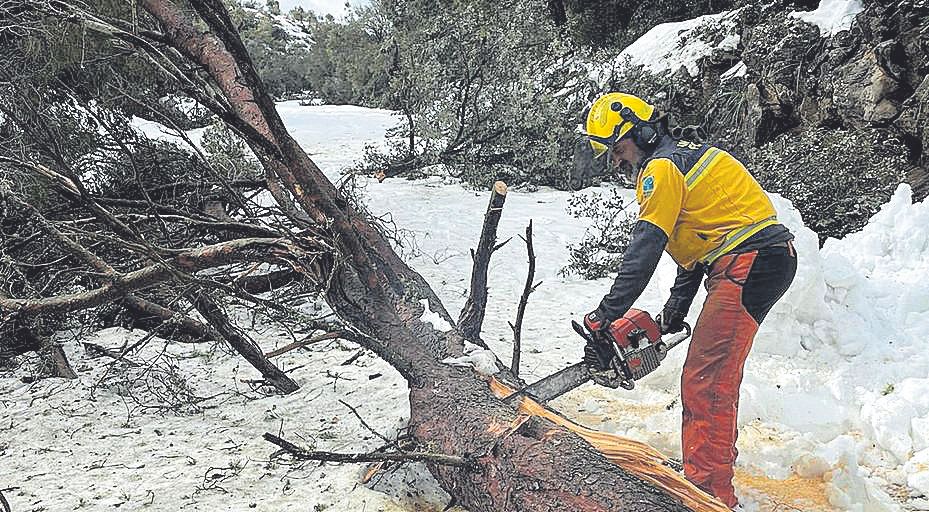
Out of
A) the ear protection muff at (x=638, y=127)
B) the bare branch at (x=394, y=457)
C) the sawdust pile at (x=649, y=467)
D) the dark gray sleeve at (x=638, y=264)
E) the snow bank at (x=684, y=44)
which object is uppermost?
the snow bank at (x=684, y=44)

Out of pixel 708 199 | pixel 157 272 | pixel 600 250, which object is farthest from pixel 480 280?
pixel 600 250

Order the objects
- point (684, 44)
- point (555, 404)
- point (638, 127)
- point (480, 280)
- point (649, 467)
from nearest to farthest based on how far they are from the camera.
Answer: point (649, 467), point (638, 127), point (480, 280), point (555, 404), point (684, 44)

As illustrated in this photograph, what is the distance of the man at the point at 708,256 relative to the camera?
98.9 inches

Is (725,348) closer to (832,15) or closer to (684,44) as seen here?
(832,15)

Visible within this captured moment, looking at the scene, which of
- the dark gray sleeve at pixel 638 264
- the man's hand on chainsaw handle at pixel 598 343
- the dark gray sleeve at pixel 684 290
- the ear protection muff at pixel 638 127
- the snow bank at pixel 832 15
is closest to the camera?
the dark gray sleeve at pixel 638 264

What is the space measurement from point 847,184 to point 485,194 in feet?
16.3

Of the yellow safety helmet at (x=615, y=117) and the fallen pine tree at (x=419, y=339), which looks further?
the yellow safety helmet at (x=615, y=117)

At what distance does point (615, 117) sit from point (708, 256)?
0.72 m

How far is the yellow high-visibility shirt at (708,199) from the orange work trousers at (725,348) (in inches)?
4.1

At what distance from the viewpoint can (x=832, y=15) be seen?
24.7ft

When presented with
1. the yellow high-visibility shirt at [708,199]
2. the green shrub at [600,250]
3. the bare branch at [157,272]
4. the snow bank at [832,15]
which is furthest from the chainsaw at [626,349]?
the snow bank at [832,15]

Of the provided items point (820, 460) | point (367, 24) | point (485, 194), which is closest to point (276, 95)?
point (367, 24)

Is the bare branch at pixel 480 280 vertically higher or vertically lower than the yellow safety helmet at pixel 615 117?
lower

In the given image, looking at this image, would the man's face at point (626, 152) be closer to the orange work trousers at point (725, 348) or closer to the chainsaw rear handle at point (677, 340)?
the orange work trousers at point (725, 348)
